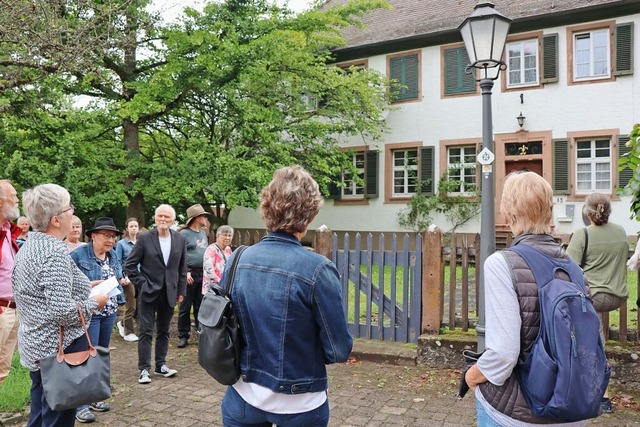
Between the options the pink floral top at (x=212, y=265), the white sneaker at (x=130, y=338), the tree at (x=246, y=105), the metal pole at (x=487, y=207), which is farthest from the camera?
the tree at (x=246, y=105)

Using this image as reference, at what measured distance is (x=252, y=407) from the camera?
8.03 ft

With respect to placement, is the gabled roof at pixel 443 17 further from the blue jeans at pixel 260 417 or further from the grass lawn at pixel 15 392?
the blue jeans at pixel 260 417

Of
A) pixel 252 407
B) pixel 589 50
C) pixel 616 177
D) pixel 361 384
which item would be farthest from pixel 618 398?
pixel 589 50

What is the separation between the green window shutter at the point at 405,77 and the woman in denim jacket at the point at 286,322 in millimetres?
18439

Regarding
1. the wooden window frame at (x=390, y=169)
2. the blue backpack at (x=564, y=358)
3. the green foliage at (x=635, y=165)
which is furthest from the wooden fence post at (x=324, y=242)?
the wooden window frame at (x=390, y=169)

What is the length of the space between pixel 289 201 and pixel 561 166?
1734 cm

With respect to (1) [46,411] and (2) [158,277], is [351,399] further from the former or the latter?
(1) [46,411]

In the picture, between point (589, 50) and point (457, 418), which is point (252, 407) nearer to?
point (457, 418)

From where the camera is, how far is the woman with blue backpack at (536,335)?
2.09 m

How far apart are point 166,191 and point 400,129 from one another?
371 inches

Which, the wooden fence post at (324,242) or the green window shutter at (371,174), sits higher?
the green window shutter at (371,174)

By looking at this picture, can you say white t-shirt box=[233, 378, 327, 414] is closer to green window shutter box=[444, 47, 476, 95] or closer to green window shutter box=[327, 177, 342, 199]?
green window shutter box=[444, 47, 476, 95]

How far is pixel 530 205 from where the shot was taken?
2396 millimetres

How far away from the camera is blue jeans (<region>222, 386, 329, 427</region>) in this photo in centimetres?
240
